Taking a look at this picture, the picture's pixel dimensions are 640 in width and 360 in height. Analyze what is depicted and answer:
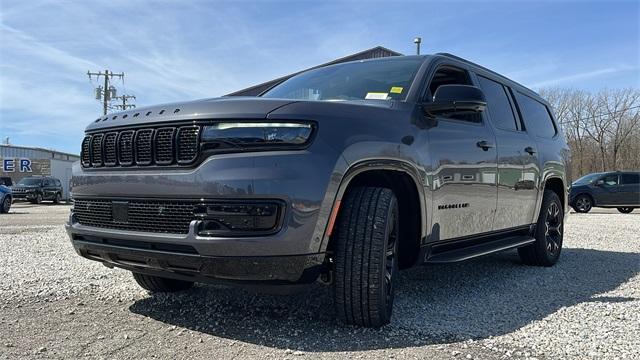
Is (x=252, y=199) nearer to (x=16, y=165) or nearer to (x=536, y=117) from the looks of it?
(x=536, y=117)

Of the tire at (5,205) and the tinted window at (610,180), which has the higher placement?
the tinted window at (610,180)

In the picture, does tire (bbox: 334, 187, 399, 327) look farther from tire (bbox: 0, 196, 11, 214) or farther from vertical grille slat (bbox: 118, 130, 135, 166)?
tire (bbox: 0, 196, 11, 214)

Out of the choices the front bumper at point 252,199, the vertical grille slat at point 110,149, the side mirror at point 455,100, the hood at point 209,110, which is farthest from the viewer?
the side mirror at point 455,100

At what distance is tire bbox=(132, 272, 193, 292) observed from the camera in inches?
164

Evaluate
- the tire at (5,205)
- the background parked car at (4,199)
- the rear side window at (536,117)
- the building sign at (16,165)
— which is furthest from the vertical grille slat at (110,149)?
the building sign at (16,165)

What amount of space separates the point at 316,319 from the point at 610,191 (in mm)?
19981

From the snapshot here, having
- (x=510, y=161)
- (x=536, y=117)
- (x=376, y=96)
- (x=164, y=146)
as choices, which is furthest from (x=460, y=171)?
(x=536, y=117)

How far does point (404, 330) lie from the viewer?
3.31m

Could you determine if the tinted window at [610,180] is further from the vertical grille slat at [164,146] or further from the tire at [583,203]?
the vertical grille slat at [164,146]

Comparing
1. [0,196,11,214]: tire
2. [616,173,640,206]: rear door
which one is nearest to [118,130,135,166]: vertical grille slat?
[0,196,11,214]: tire

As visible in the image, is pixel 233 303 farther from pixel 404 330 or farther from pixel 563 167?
pixel 563 167

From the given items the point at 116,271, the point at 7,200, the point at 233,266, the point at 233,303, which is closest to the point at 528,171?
the point at 233,303

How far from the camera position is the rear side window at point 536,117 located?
582 cm

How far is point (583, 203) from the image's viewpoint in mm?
20656
